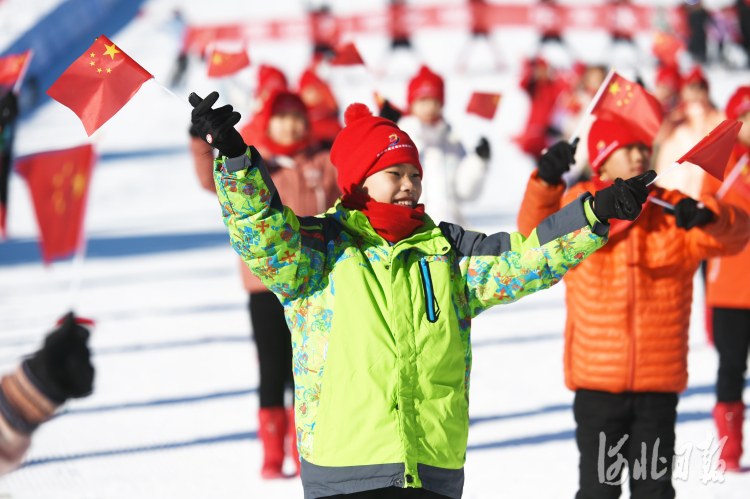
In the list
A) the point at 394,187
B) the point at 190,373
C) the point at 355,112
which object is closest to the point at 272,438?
the point at 190,373

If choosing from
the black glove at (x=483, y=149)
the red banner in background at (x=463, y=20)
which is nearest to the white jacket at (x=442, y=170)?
the black glove at (x=483, y=149)

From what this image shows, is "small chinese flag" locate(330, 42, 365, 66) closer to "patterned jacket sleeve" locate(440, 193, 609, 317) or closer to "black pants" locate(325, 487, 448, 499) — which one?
"patterned jacket sleeve" locate(440, 193, 609, 317)

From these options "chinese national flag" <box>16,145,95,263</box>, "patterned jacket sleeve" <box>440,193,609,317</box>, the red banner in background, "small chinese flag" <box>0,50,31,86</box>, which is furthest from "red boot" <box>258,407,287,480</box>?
the red banner in background

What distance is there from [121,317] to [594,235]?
20.2ft

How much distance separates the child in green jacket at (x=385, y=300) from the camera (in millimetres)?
2092

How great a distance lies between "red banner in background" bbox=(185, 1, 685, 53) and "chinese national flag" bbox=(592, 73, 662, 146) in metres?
23.5

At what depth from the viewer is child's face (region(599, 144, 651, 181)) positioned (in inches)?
123

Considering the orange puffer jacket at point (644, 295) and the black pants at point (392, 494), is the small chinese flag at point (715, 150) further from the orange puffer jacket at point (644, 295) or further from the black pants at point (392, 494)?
the black pants at point (392, 494)

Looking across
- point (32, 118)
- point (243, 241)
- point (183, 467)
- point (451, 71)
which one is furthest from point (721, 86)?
point (243, 241)

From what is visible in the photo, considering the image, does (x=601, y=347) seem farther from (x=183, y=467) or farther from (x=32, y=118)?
(x=32, y=118)

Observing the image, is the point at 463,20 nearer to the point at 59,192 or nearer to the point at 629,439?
the point at 629,439

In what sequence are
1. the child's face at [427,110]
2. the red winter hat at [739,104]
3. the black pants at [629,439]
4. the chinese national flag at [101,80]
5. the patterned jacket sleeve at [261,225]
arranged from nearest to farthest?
the patterned jacket sleeve at [261,225] < the chinese national flag at [101,80] < the black pants at [629,439] < the red winter hat at [739,104] < the child's face at [427,110]

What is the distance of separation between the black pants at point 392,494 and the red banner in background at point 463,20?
24.9m

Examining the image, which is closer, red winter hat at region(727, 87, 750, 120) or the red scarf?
the red scarf
